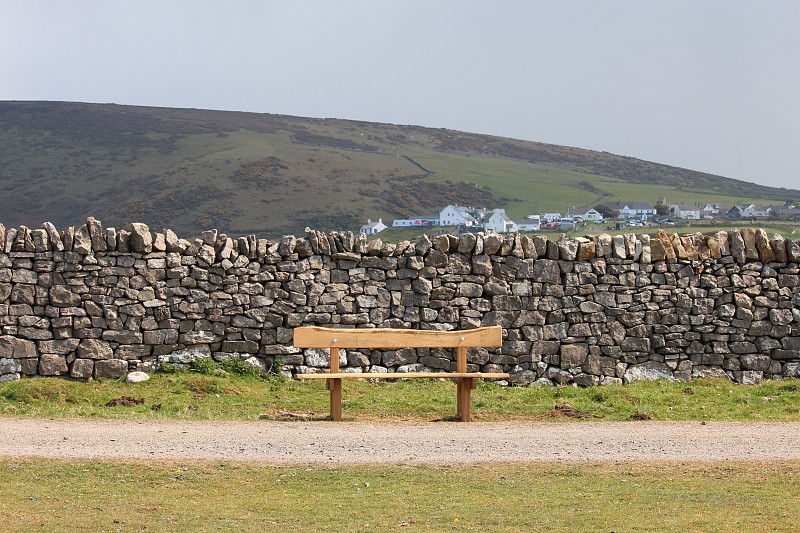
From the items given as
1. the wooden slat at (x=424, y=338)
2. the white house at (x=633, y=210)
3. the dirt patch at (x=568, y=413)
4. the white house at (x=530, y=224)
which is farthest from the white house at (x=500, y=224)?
the wooden slat at (x=424, y=338)

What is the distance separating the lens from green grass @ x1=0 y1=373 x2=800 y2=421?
48.2ft

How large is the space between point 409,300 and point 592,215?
70.3 metres

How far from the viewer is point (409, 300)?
1819 cm

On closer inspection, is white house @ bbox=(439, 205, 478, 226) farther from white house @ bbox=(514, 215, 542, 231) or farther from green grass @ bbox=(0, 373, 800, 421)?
green grass @ bbox=(0, 373, 800, 421)

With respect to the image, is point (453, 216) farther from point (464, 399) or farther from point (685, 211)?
point (464, 399)

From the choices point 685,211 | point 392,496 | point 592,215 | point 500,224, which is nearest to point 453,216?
point 500,224

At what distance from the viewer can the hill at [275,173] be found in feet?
273

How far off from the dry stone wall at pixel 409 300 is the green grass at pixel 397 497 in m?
6.80

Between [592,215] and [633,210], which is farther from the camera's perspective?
[633,210]

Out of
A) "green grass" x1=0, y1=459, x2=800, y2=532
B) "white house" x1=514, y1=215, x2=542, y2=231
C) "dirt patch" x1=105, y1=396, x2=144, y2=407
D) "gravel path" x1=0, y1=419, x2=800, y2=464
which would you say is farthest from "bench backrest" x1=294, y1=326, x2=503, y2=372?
"white house" x1=514, y1=215, x2=542, y2=231

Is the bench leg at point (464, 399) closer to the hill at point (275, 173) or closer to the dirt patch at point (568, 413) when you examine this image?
the dirt patch at point (568, 413)

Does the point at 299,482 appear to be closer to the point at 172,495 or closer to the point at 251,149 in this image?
the point at 172,495

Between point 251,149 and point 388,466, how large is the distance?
9961 cm

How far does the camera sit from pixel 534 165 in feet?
434
